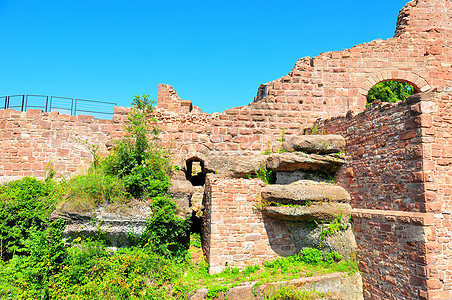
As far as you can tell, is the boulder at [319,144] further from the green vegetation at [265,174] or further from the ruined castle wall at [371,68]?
the ruined castle wall at [371,68]

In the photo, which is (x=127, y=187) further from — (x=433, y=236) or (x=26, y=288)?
(x=433, y=236)

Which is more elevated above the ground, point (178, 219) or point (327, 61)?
point (327, 61)

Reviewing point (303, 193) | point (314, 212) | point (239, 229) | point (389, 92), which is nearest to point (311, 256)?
point (314, 212)

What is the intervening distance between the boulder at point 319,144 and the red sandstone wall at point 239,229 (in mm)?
1423

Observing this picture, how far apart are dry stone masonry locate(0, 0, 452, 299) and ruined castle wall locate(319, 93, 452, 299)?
0.02 meters

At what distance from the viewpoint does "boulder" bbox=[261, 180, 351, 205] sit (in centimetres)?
782

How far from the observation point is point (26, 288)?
7.07 metres

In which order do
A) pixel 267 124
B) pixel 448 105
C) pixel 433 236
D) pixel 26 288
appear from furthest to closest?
pixel 267 124
pixel 26 288
pixel 448 105
pixel 433 236

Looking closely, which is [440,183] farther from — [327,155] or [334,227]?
[327,155]

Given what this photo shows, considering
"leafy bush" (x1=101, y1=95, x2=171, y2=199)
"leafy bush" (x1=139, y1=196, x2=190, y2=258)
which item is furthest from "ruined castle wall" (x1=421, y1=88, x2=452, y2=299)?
"leafy bush" (x1=101, y1=95, x2=171, y2=199)

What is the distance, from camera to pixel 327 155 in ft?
27.3

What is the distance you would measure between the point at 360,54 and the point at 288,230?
6.38m

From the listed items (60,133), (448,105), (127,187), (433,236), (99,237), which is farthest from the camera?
(60,133)

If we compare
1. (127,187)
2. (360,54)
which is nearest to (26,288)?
(127,187)
